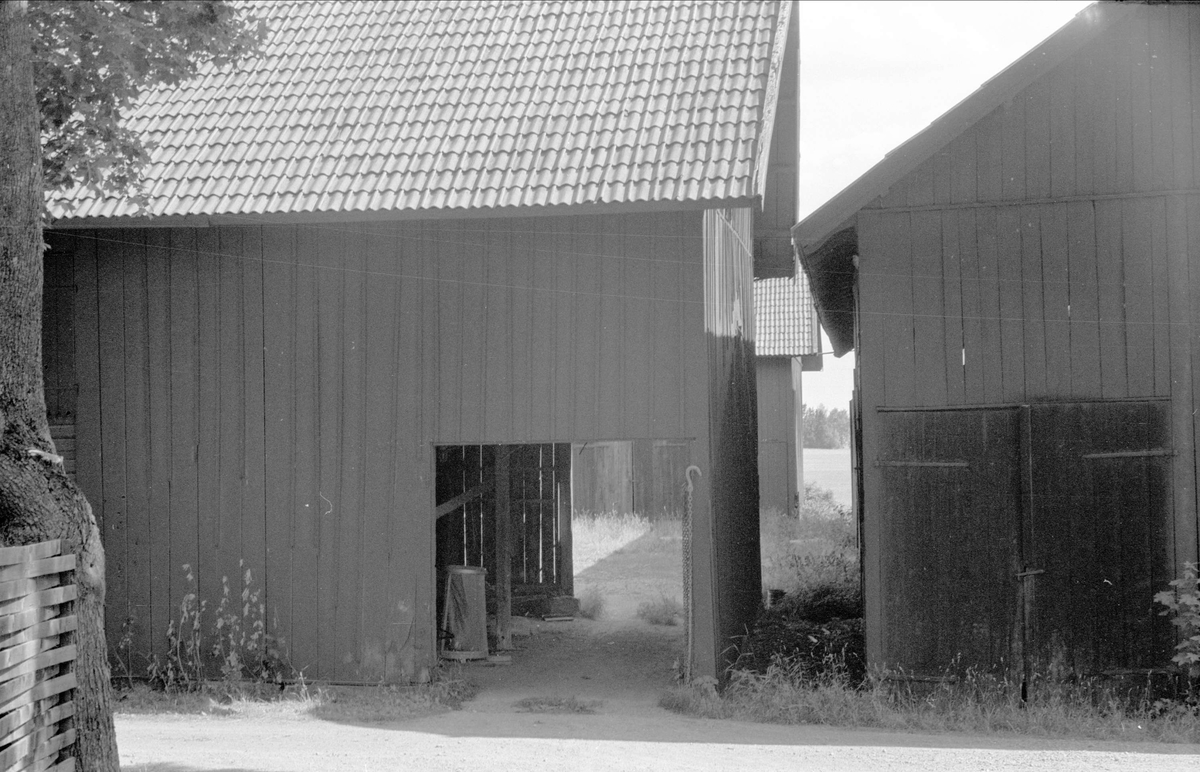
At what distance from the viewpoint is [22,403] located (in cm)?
610

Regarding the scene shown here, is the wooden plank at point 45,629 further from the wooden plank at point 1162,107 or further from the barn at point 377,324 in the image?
the wooden plank at point 1162,107

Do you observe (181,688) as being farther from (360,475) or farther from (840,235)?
(840,235)

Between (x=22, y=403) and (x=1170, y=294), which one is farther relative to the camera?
(x=1170, y=294)

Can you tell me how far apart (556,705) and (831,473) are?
44.5 metres

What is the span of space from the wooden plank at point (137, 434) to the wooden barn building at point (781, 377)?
15.8 m

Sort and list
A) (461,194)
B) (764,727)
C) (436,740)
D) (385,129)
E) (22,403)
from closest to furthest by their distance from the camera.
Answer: (22,403) < (436,740) < (764,727) < (461,194) < (385,129)

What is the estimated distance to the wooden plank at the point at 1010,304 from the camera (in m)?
9.25

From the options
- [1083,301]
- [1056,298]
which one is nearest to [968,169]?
[1056,298]

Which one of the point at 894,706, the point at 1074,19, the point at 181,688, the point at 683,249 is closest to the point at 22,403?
the point at 181,688

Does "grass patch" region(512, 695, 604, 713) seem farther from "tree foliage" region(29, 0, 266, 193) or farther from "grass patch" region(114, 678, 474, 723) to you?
"tree foliage" region(29, 0, 266, 193)

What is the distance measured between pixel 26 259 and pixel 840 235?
6428 mm

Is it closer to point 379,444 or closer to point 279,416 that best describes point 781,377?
point 379,444

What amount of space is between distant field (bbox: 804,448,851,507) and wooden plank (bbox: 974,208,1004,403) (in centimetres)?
2278

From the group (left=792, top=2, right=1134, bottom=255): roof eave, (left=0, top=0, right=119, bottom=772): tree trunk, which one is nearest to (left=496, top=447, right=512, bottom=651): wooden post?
(left=792, top=2, right=1134, bottom=255): roof eave
